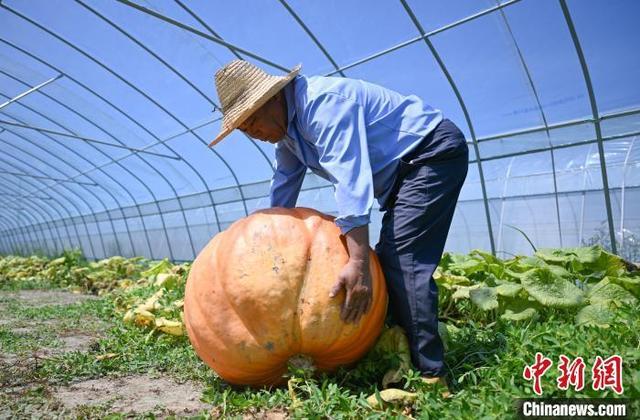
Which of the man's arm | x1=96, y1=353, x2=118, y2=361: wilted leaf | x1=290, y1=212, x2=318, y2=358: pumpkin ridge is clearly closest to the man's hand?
the man's arm

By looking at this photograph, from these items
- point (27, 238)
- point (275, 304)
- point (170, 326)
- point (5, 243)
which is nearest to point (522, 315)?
point (275, 304)

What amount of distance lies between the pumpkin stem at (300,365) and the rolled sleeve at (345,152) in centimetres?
52

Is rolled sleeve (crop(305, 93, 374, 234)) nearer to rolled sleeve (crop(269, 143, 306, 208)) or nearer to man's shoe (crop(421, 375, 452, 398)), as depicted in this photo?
rolled sleeve (crop(269, 143, 306, 208))

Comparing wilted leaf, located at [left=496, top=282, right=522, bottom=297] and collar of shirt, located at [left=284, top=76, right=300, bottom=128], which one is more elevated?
collar of shirt, located at [left=284, top=76, right=300, bottom=128]

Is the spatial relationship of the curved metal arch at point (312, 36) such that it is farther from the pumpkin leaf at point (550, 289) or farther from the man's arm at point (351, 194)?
the pumpkin leaf at point (550, 289)

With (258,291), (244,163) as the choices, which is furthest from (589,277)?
(244,163)

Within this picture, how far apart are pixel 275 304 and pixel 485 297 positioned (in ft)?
3.90

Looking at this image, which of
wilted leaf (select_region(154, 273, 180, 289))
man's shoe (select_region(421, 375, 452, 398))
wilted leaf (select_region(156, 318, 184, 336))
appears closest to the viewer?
man's shoe (select_region(421, 375, 452, 398))

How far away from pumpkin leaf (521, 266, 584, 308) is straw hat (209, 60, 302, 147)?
151 cm

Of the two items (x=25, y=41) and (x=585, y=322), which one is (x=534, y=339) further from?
(x=25, y=41)

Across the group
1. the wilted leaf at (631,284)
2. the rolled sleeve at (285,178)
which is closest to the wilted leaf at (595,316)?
the wilted leaf at (631,284)

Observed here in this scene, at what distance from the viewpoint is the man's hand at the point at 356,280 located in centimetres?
178

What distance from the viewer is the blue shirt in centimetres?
181

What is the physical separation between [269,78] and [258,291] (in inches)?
36.7
